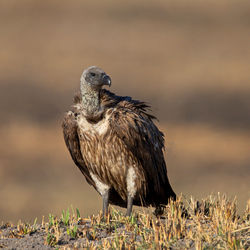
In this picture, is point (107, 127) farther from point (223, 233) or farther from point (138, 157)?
point (223, 233)

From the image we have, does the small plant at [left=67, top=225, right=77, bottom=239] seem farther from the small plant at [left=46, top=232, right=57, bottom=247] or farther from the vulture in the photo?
the vulture

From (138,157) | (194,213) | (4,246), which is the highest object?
(138,157)

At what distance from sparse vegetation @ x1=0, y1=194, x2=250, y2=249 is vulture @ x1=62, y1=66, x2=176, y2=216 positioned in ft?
2.88

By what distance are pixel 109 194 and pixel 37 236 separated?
103 inches

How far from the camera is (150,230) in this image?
7.98m

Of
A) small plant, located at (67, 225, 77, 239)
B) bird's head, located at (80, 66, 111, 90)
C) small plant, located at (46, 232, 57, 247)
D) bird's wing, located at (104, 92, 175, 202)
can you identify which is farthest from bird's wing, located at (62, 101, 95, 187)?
small plant, located at (46, 232, 57, 247)

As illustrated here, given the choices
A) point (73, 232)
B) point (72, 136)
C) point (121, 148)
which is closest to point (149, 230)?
point (73, 232)

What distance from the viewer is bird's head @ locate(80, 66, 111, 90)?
10.1m

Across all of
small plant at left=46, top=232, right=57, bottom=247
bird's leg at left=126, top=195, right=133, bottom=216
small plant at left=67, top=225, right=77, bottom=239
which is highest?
bird's leg at left=126, top=195, right=133, bottom=216

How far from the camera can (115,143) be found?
993cm

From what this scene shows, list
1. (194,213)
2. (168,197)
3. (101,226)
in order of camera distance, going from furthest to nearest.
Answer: (168,197) < (194,213) < (101,226)

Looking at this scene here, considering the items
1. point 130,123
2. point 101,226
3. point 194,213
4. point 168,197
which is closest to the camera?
point 101,226

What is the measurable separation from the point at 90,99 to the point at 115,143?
0.83 meters

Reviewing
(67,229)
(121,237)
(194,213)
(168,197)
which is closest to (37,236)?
(67,229)
